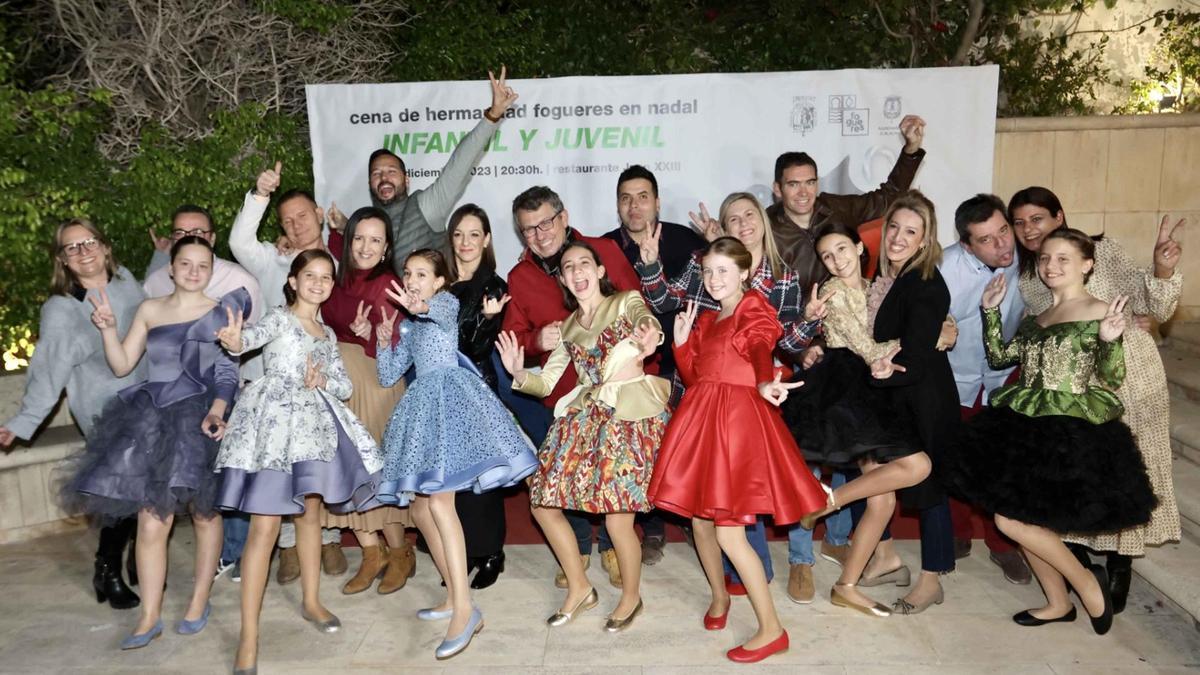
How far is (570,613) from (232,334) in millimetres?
1729

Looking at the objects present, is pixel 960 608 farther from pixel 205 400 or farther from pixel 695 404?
pixel 205 400

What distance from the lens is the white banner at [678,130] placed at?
20.1 ft

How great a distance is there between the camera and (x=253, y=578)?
3811mm

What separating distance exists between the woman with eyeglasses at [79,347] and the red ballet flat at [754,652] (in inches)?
104

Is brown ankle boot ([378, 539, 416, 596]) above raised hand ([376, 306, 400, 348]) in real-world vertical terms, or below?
below

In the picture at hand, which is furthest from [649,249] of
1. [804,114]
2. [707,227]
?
[804,114]

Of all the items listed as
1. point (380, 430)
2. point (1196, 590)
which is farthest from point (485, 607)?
point (1196, 590)

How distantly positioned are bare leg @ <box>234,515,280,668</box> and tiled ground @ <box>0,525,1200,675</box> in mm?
145

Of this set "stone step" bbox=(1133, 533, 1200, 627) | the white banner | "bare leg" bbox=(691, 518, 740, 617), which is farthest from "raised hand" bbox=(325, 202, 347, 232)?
"stone step" bbox=(1133, 533, 1200, 627)

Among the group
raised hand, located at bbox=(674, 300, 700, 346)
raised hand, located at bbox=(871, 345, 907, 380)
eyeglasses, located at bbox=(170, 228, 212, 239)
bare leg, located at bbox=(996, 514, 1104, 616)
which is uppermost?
eyeglasses, located at bbox=(170, 228, 212, 239)

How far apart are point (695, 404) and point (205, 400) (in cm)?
196

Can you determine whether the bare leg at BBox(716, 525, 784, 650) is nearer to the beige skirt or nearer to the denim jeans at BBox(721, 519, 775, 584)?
the denim jeans at BBox(721, 519, 775, 584)

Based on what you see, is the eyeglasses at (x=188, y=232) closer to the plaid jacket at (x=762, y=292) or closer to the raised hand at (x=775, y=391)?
the plaid jacket at (x=762, y=292)

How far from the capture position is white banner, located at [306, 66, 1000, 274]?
20.1 ft
